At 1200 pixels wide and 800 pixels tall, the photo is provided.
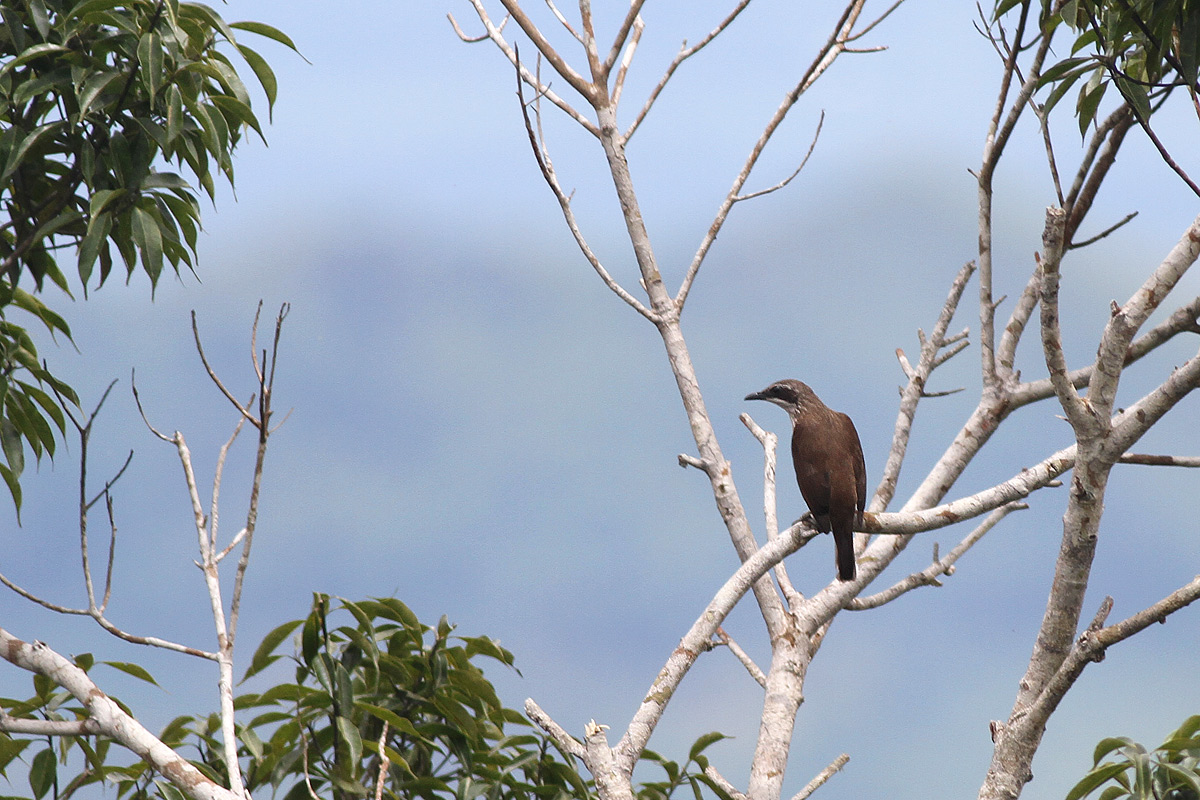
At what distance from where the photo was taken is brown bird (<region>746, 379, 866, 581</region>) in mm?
5195

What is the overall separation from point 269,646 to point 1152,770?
326 cm

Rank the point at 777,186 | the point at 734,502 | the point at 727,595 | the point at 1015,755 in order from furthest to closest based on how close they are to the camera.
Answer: the point at 777,186
the point at 734,502
the point at 727,595
the point at 1015,755

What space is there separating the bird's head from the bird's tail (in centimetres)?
97

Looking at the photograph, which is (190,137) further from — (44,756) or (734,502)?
(734,502)

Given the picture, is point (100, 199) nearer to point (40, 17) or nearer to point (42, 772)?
point (40, 17)

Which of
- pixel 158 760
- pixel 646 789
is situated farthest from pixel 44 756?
pixel 646 789

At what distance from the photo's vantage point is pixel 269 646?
13.1 feet

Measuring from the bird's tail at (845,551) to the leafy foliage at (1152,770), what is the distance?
1.62m

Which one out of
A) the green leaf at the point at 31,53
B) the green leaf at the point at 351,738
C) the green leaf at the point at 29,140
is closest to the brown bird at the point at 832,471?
the green leaf at the point at 351,738

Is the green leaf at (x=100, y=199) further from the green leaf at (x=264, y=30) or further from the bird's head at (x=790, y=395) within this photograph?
the bird's head at (x=790, y=395)

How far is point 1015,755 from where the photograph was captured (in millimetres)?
4027

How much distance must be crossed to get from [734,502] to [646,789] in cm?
190

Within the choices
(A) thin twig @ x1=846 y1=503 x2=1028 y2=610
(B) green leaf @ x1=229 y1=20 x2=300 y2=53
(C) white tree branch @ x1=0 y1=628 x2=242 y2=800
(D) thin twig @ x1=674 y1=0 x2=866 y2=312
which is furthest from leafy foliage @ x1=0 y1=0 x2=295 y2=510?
(A) thin twig @ x1=846 y1=503 x2=1028 y2=610

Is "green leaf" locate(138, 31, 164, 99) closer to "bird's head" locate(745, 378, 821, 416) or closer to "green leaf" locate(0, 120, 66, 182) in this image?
"green leaf" locate(0, 120, 66, 182)
